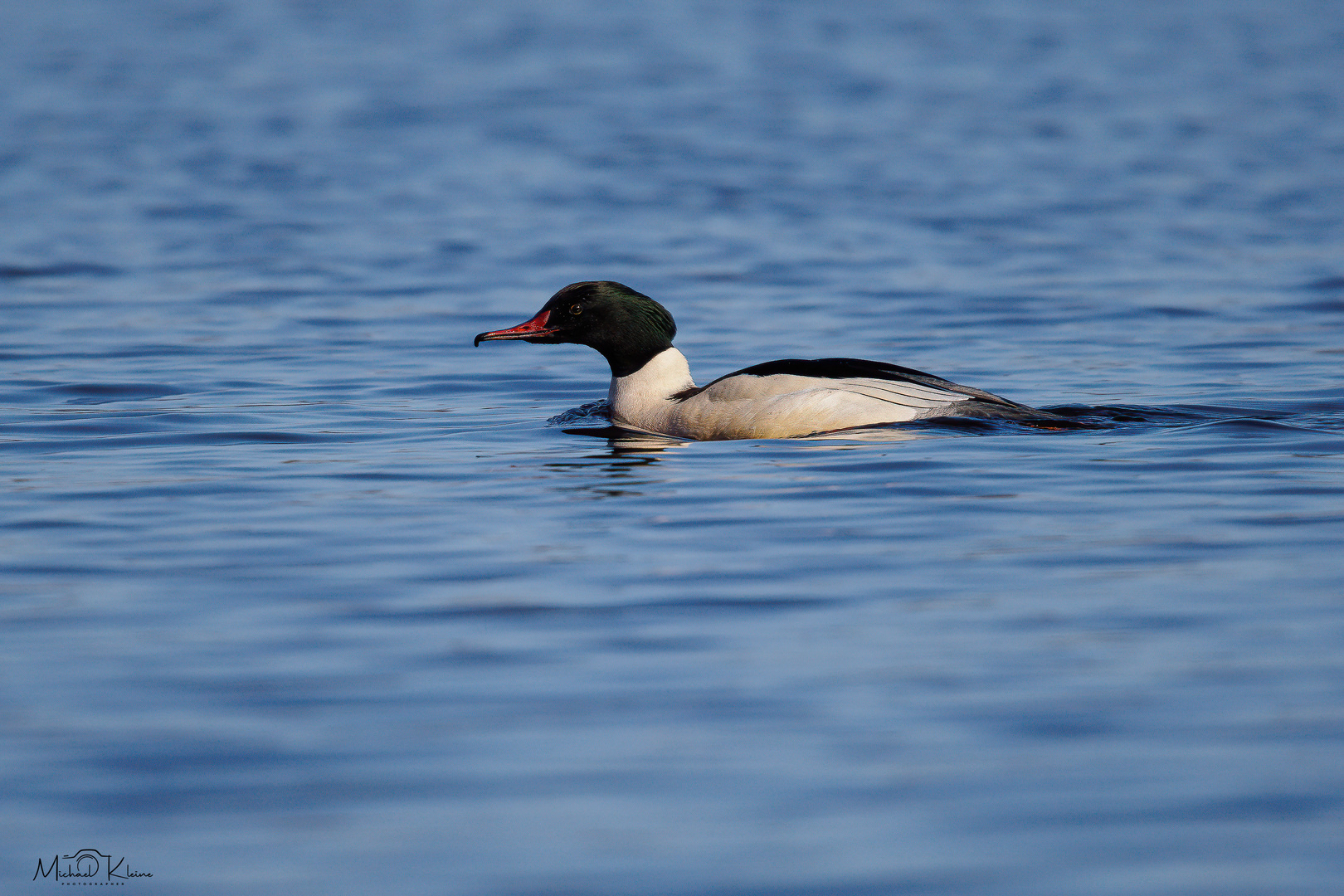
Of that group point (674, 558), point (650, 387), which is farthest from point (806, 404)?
point (674, 558)

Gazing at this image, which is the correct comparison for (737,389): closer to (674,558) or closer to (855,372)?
(855,372)

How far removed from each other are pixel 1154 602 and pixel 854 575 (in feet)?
3.78

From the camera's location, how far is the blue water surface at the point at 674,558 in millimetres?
4336

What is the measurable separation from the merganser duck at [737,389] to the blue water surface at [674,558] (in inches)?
8.6

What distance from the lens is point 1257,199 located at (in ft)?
69.8

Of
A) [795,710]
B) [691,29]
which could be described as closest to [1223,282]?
[795,710]

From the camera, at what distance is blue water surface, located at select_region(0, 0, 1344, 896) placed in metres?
4.34

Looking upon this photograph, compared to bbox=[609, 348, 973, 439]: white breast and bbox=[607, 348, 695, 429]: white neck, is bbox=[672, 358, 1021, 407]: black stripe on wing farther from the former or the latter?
bbox=[607, 348, 695, 429]: white neck

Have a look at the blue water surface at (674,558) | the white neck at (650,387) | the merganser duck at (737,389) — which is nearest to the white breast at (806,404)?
the merganser duck at (737,389)

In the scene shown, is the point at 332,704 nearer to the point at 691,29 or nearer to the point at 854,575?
the point at 854,575
